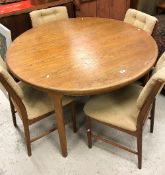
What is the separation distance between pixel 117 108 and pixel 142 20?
3.19ft

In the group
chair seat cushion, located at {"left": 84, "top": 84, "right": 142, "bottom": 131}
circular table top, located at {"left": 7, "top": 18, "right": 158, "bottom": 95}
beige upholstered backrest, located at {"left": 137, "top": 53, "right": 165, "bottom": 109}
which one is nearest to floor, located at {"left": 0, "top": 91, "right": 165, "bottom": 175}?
chair seat cushion, located at {"left": 84, "top": 84, "right": 142, "bottom": 131}

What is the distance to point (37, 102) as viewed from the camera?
5.93ft

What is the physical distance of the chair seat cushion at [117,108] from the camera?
64.7 inches

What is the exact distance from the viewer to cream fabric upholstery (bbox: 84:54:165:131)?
1.63m

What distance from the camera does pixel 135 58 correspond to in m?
1.70

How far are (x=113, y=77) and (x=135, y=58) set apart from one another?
0.95 ft

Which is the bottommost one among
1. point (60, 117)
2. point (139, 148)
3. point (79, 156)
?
point (79, 156)

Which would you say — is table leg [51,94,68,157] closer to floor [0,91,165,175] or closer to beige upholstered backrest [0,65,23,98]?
floor [0,91,165,175]

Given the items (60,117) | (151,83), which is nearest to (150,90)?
(151,83)

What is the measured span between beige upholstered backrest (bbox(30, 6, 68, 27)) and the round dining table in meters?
0.24

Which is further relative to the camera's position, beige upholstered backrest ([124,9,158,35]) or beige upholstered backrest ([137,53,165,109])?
beige upholstered backrest ([124,9,158,35])

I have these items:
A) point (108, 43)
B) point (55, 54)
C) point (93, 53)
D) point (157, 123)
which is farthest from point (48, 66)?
point (157, 123)

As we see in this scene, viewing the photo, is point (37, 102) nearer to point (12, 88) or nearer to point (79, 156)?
point (12, 88)

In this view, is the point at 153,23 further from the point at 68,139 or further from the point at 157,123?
the point at 68,139
